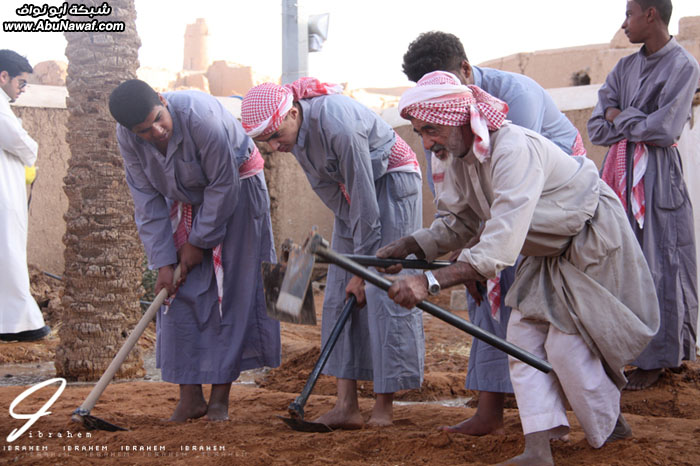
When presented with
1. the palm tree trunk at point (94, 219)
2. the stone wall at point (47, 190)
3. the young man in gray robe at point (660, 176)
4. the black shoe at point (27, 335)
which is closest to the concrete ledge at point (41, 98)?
the stone wall at point (47, 190)

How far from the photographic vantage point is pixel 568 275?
299cm

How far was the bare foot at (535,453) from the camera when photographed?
2.85 m

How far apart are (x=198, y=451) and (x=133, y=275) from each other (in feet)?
9.91

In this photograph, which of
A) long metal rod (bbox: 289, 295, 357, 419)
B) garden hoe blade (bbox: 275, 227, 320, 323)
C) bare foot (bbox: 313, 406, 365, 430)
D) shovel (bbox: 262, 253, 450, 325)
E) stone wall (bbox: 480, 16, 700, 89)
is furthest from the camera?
stone wall (bbox: 480, 16, 700, 89)

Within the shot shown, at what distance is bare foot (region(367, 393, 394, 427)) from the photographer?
3.89 m

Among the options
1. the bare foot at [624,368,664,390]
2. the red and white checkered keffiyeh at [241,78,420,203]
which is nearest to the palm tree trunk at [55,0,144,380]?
the red and white checkered keffiyeh at [241,78,420,203]

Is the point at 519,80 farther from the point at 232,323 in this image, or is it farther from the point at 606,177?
the point at 232,323

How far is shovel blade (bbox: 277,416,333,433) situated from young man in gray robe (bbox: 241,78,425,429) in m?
0.14

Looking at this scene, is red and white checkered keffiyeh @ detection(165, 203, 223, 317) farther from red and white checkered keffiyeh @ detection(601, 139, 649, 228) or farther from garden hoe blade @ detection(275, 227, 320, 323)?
red and white checkered keffiyeh @ detection(601, 139, 649, 228)

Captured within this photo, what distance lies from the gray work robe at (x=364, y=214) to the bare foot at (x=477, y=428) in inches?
15.2

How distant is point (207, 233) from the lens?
404 cm

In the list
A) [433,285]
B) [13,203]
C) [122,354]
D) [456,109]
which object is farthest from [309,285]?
[13,203]

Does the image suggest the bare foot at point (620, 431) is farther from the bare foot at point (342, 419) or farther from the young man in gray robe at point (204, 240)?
the young man in gray robe at point (204, 240)

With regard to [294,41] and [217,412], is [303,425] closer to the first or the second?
[217,412]
